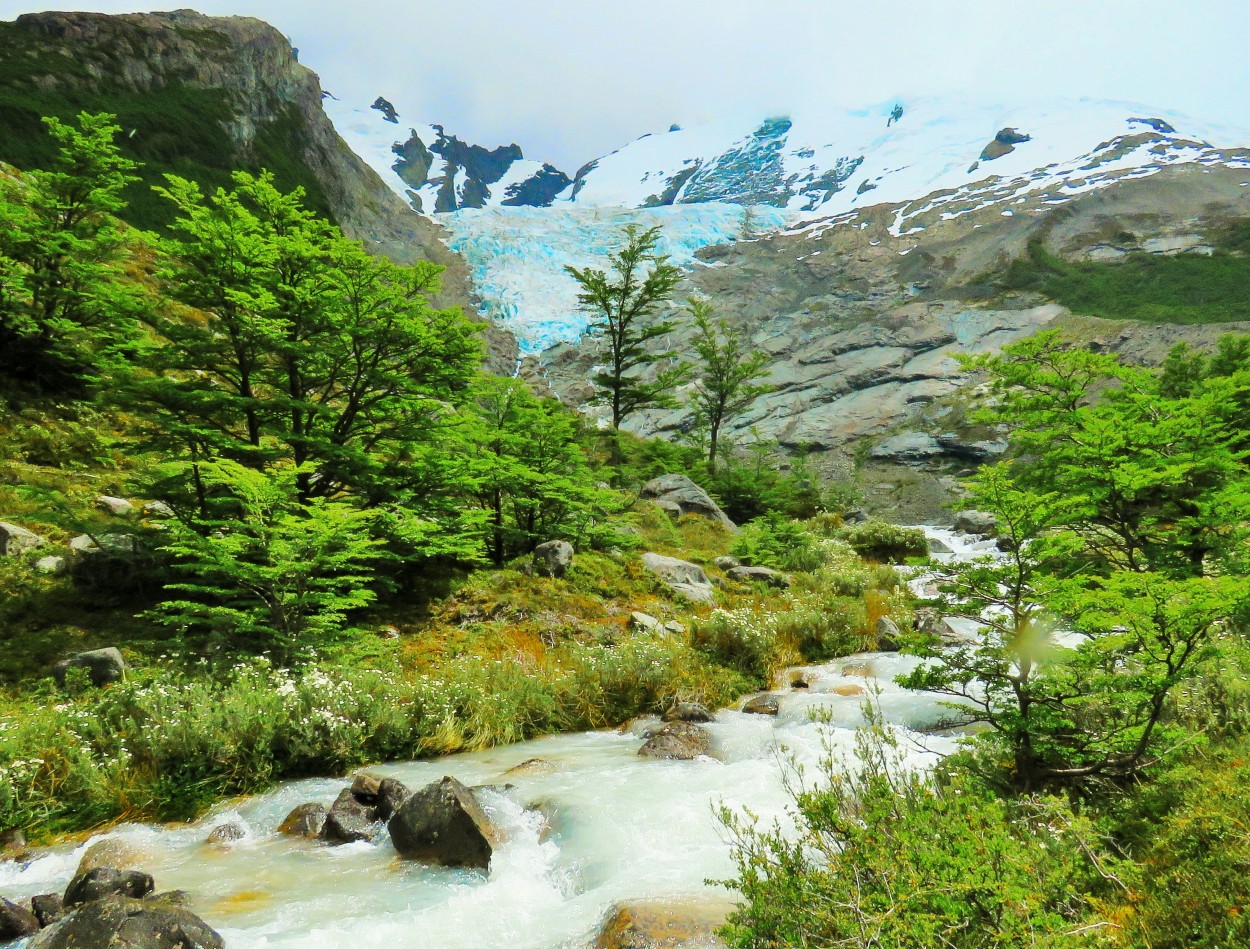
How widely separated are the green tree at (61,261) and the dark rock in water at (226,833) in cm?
1041

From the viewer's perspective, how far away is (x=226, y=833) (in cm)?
498

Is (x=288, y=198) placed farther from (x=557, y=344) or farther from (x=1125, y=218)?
(x=1125, y=218)

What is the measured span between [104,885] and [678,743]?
193 inches

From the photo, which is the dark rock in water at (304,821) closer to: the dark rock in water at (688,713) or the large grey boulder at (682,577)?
the dark rock in water at (688,713)

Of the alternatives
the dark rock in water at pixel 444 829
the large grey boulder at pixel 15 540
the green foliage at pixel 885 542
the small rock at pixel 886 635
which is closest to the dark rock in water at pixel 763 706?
the small rock at pixel 886 635

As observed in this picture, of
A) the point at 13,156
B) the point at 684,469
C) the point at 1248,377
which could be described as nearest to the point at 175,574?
the point at 1248,377

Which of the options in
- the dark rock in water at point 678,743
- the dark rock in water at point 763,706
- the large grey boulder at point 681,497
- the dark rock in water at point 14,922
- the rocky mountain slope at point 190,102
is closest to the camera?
the dark rock in water at point 14,922

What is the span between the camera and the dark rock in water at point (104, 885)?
12.1 feet

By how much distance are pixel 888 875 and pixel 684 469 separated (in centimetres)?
2585

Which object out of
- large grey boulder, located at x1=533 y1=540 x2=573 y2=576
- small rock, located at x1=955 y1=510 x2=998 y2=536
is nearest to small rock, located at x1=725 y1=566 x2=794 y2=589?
large grey boulder, located at x1=533 y1=540 x2=573 y2=576

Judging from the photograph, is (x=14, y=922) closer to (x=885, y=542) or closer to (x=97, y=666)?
(x=97, y=666)

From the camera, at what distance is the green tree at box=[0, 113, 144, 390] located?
461 inches

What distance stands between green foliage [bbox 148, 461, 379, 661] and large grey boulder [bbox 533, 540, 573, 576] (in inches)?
181

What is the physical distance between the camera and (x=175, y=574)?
913 cm
